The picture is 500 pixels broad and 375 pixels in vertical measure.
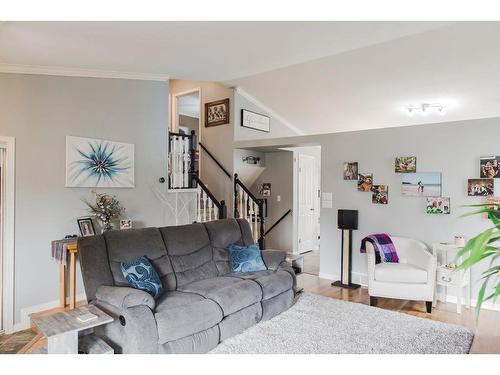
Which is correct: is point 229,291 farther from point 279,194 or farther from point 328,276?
point 279,194

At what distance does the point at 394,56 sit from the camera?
4277 mm

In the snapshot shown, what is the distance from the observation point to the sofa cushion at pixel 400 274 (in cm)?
364

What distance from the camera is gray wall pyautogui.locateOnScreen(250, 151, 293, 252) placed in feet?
21.3

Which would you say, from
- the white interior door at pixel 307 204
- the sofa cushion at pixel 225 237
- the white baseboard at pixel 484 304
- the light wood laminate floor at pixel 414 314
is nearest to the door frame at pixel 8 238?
the light wood laminate floor at pixel 414 314

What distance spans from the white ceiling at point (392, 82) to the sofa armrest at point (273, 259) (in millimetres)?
2765

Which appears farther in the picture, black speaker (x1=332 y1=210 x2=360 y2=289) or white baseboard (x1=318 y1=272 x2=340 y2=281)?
white baseboard (x1=318 y1=272 x2=340 y2=281)

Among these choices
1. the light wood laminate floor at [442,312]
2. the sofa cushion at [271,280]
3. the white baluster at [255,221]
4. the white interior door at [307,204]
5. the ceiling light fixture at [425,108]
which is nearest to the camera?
the light wood laminate floor at [442,312]

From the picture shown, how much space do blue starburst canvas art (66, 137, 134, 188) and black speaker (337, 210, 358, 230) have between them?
281 cm

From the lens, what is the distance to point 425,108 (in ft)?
17.3

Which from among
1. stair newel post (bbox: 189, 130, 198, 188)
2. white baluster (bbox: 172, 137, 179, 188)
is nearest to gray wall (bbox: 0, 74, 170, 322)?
white baluster (bbox: 172, 137, 179, 188)

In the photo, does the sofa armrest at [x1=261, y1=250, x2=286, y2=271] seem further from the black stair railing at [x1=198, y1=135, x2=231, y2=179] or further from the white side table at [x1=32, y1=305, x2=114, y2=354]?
the black stair railing at [x1=198, y1=135, x2=231, y2=179]

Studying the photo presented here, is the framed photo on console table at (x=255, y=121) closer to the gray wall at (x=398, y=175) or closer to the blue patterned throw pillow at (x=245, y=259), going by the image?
the gray wall at (x=398, y=175)
